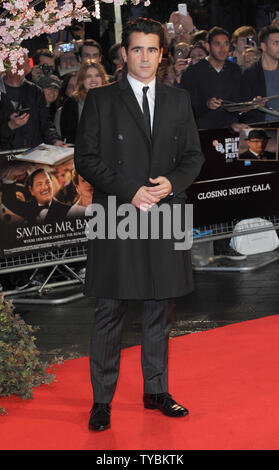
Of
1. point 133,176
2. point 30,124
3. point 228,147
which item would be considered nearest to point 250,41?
point 228,147

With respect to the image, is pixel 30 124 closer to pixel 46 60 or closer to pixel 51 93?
pixel 51 93

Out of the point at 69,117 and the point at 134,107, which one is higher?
the point at 134,107

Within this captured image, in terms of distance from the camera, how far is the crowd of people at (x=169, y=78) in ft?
20.9

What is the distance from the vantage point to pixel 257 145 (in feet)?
23.3

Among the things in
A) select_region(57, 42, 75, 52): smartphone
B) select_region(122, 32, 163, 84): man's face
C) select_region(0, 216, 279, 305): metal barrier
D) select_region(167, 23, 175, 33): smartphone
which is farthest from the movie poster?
select_region(122, 32, 163, 84): man's face

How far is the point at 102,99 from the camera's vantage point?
11.5ft

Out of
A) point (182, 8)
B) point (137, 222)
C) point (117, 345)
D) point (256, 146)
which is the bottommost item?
point (117, 345)

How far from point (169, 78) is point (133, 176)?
13.2 ft

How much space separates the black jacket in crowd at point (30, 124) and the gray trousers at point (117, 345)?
306 cm

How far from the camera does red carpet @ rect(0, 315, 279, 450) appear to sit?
3.45 m

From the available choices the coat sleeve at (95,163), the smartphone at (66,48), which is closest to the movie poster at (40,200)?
the smartphone at (66,48)

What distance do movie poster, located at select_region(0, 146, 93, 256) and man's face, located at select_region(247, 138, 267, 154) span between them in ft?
5.58

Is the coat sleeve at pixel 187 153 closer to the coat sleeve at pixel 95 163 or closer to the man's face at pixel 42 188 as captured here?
the coat sleeve at pixel 95 163

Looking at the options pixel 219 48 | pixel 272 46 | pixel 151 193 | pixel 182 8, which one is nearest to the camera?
pixel 151 193
